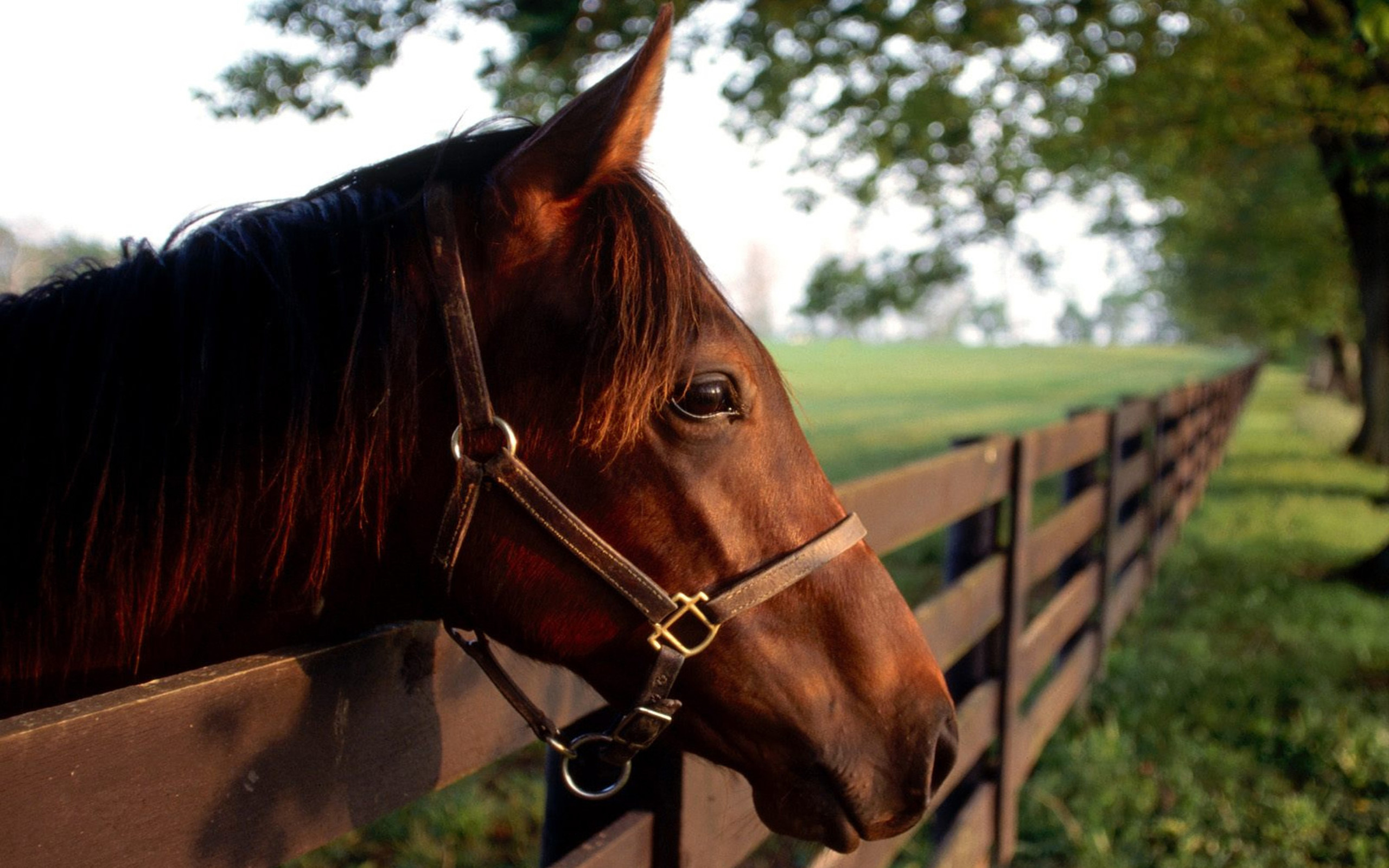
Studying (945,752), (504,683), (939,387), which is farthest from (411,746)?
(939,387)

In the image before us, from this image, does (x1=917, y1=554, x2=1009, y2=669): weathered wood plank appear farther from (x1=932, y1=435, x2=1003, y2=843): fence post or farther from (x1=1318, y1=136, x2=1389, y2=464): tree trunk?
(x1=1318, y1=136, x2=1389, y2=464): tree trunk

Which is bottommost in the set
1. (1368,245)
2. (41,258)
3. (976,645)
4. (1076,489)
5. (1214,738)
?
(1214,738)

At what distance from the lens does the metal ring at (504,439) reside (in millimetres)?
1250

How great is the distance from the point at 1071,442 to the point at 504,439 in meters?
3.85

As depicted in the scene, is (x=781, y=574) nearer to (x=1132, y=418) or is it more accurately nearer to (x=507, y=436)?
(x=507, y=436)

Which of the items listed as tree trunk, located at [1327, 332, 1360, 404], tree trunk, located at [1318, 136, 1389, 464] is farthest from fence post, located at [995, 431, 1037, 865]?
tree trunk, located at [1327, 332, 1360, 404]

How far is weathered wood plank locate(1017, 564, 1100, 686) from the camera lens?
3.85 metres

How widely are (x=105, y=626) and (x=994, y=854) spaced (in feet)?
11.1

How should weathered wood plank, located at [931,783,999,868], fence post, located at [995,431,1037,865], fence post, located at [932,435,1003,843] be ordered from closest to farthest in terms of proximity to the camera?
1. weathered wood plank, located at [931,783,999,868]
2. fence post, located at [932,435,1003,843]
3. fence post, located at [995,431,1037,865]

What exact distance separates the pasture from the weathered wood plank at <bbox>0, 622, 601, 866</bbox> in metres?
0.71

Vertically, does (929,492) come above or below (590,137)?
below

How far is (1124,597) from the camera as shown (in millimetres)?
6168

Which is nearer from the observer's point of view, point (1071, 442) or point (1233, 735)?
point (1071, 442)

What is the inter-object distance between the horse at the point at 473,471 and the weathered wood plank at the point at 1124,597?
4691 mm
